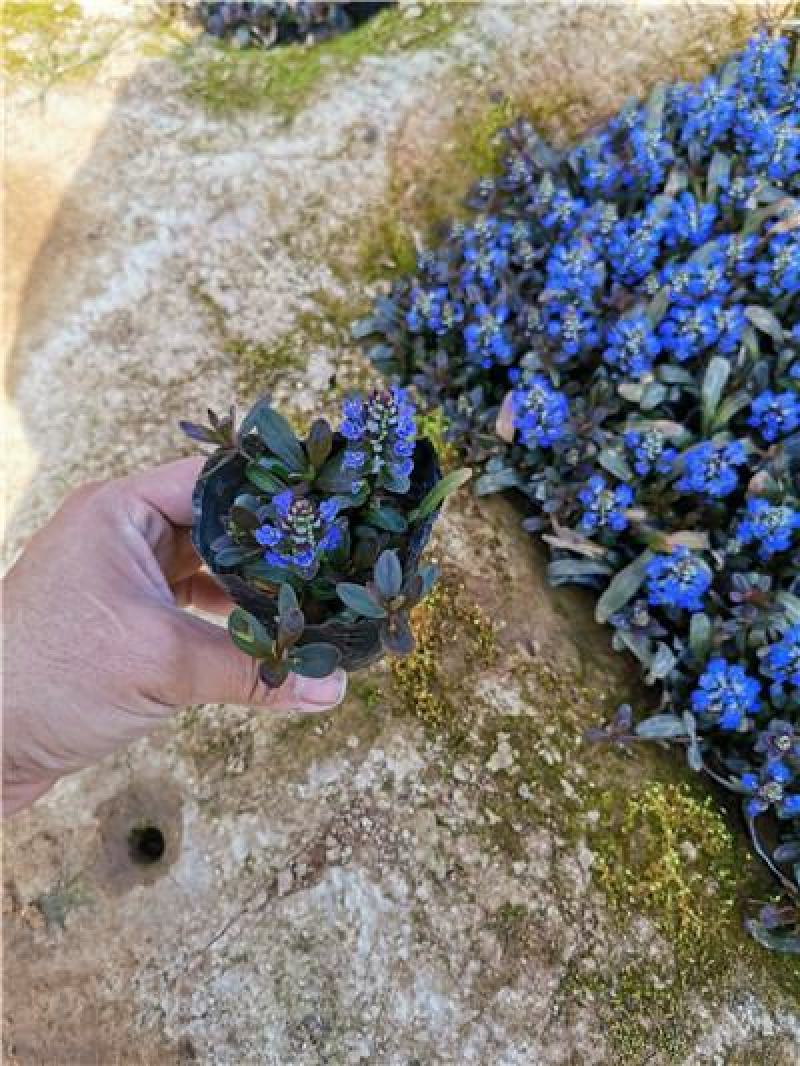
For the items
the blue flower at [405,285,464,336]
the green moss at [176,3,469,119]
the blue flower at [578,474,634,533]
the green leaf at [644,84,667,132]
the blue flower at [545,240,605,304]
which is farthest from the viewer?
the green moss at [176,3,469,119]

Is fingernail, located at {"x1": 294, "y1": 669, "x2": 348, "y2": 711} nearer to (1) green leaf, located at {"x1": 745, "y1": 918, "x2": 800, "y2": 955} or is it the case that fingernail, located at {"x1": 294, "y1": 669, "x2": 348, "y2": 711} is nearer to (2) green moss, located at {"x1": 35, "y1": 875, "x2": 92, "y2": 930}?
(2) green moss, located at {"x1": 35, "y1": 875, "x2": 92, "y2": 930}

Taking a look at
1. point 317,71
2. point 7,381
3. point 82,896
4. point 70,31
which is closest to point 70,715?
point 82,896

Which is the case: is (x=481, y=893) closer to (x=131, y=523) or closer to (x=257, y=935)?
(x=257, y=935)

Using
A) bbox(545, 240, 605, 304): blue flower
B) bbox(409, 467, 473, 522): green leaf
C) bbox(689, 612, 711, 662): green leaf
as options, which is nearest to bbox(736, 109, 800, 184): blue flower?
bbox(545, 240, 605, 304): blue flower

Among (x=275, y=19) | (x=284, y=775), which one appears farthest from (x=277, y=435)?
(x=275, y=19)

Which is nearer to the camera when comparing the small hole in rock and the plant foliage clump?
the small hole in rock

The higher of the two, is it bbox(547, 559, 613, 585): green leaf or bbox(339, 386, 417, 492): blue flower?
bbox(339, 386, 417, 492): blue flower

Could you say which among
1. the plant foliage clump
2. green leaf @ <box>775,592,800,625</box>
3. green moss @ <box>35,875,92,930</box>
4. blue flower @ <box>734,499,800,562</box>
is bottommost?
green moss @ <box>35,875,92,930</box>

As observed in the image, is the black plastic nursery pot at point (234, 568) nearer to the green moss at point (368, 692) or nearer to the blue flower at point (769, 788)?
the green moss at point (368, 692)
